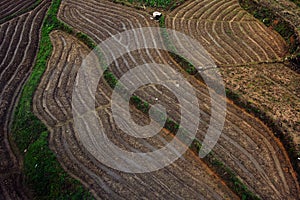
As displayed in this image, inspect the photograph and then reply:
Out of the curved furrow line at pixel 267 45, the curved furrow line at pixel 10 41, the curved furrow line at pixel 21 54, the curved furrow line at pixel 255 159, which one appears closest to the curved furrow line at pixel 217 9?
the curved furrow line at pixel 267 45

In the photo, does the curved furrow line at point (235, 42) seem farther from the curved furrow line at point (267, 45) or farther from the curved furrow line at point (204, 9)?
the curved furrow line at point (204, 9)

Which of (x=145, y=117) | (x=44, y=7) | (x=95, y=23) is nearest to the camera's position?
(x=145, y=117)

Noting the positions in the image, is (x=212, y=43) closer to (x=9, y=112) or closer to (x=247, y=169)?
(x=247, y=169)

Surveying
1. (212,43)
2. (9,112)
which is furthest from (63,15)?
(212,43)

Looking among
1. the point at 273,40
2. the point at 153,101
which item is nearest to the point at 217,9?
the point at 273,40

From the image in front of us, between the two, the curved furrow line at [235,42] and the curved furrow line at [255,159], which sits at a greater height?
the curved furrow line at [235,42]

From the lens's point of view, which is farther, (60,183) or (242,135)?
(242,135)
